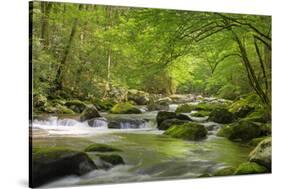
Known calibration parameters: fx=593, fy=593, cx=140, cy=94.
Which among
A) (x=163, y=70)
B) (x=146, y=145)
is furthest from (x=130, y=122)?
(x=163, y=70)

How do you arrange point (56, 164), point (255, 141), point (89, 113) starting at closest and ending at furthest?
point (56, 164) < point (89, 113) < point (255, 141)

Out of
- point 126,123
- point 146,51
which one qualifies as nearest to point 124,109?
point 126,123

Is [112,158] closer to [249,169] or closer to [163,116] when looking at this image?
[163,116]

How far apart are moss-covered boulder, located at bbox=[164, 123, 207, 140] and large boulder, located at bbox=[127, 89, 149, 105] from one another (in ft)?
1.50

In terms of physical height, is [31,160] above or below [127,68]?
below

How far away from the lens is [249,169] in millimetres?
7508

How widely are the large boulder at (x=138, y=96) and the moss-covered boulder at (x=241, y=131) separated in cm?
109

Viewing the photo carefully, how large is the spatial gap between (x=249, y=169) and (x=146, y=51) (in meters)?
2.01

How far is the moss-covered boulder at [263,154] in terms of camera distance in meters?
7.58
